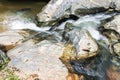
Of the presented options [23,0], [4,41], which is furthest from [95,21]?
[23,0]

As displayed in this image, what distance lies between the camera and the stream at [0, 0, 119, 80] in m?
6.32

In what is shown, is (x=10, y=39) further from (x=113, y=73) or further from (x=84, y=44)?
(x=113, y=73)

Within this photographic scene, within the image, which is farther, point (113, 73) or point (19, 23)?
point (19, 23)

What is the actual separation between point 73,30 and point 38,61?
1.72m

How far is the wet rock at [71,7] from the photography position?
8273 mm

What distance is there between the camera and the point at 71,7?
28.2 ft

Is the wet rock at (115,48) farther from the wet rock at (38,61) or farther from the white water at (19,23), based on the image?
the white water at (19,23)

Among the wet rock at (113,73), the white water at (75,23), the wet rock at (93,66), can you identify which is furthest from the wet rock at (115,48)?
the wet rock at (113,73)

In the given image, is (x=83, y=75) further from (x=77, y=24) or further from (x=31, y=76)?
(x=77, y=24)

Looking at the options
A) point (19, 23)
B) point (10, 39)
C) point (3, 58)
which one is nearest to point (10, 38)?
point (10, 39)

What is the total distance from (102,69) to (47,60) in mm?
1339

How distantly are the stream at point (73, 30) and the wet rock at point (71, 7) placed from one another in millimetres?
222

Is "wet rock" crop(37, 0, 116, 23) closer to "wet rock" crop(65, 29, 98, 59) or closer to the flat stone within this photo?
the flat stone

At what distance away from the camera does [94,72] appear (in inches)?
245
